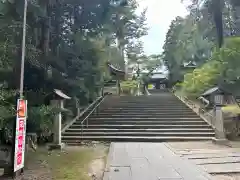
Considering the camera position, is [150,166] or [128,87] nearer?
[150,166]

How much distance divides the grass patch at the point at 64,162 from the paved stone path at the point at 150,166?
26.5 inches

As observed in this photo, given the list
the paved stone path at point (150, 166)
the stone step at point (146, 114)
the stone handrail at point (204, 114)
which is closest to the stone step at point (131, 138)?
the stone handrail at point (204, 114)

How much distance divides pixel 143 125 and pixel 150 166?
6.66 metres

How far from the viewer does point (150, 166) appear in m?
6.86

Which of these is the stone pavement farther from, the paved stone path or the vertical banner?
the vertical banner

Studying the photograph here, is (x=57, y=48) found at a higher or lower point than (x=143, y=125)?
higher

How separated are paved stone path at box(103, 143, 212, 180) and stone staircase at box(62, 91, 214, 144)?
8.38ft

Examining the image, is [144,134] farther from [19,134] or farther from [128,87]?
[128,87]

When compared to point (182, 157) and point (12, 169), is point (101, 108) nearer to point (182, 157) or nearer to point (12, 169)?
point (182, 157)

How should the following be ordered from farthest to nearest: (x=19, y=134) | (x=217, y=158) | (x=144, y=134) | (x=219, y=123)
→ 1. (x=144, y=134)
2. (x=219, y=123)
3. (x=217, y=158)
4. (x=19, y=134)

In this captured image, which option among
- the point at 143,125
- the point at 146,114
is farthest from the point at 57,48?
the point at 146,114

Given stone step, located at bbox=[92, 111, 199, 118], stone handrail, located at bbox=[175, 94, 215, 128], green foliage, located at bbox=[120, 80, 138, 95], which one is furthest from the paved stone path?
green foliage, located at bbox=[120, 80, 138, 95]

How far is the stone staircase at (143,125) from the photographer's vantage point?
11898 mm

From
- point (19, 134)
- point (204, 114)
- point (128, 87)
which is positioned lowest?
point (19, 134)
